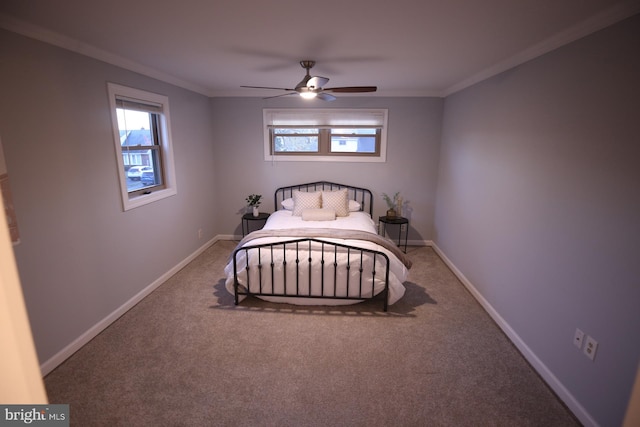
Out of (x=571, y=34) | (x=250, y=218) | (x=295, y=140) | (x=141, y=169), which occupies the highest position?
(x=571, y=34)

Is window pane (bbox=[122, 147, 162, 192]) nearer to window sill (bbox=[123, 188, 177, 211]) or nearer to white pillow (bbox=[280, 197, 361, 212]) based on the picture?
window sill (bbox=[123, 188, 177, 211])

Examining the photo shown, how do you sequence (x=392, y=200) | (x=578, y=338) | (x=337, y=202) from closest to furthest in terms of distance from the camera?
(x=578, y=338)
(x=337, y=202)
(x=392, y=200)

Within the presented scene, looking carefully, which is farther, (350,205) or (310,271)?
(350,205)

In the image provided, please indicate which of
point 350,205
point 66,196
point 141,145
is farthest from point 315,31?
point 350,205

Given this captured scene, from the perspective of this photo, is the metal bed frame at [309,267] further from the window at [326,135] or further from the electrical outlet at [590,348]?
the window at [326,135]

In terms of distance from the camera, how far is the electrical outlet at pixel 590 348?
1877 mm

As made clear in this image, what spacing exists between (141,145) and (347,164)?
282 centimetres

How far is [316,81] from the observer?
Answer: 2793 millimetres

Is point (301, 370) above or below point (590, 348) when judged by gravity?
below

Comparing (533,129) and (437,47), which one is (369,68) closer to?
(437,47)

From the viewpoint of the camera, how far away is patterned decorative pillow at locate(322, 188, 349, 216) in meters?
4.42

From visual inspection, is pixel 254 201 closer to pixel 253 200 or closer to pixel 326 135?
pixel 253 200

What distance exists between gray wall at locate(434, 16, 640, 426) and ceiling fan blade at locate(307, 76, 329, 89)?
1.65 metres

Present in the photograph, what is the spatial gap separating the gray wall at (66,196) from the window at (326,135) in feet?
6.23
